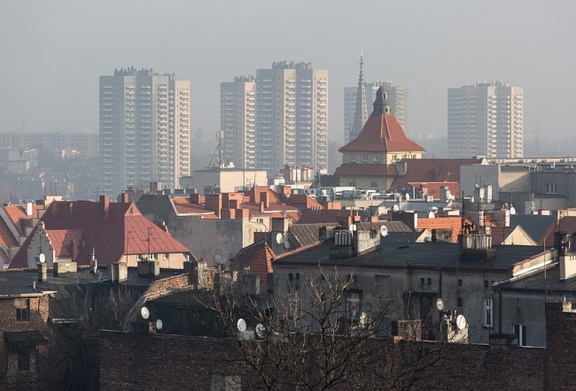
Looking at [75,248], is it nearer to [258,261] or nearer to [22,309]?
[258,261]

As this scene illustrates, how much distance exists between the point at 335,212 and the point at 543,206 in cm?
989

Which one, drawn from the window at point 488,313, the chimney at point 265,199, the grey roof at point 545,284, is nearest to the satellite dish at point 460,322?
the grey roof at point 545,284

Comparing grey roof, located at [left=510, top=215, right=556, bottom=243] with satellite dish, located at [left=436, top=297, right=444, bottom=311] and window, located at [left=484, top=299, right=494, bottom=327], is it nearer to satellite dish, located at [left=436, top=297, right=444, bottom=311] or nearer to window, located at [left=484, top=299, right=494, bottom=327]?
satellite dish, located at [left=436, top=297, right=444, bottom=311]

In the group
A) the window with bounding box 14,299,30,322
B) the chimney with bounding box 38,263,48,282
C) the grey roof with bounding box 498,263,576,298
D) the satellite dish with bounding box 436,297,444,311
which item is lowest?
the window with bounding box 14,299,30,322

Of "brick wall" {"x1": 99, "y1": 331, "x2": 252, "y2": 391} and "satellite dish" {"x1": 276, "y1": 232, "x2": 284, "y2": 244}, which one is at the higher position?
"satellite dish" {"x1": 276, "y1": 232, "x2": 284, "y2": 244}

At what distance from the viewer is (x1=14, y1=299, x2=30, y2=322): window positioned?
5244cm

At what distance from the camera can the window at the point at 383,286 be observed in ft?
149

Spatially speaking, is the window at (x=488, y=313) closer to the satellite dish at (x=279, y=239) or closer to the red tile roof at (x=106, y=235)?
the satellite dish at (x=279, y=239)

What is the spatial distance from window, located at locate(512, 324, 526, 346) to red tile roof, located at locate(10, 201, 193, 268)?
4512 centimetres

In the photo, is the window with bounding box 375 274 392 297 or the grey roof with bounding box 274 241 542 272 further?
the window with bounding box 375 274 392 297

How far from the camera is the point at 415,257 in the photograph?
46812 mm

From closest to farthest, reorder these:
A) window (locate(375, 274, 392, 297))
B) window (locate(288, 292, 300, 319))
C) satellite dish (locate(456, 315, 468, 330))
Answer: window (locate(288, 292, 300, 319))
satellite dish (locate(456, 315, 468, 330))
window (locate(375, 274, 392, 297))

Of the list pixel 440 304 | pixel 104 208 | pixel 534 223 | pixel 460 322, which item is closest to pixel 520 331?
pixel 460 322

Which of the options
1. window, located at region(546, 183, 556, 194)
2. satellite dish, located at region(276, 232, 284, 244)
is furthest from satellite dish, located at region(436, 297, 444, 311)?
window, located at region(546, 183, 556, 194)
